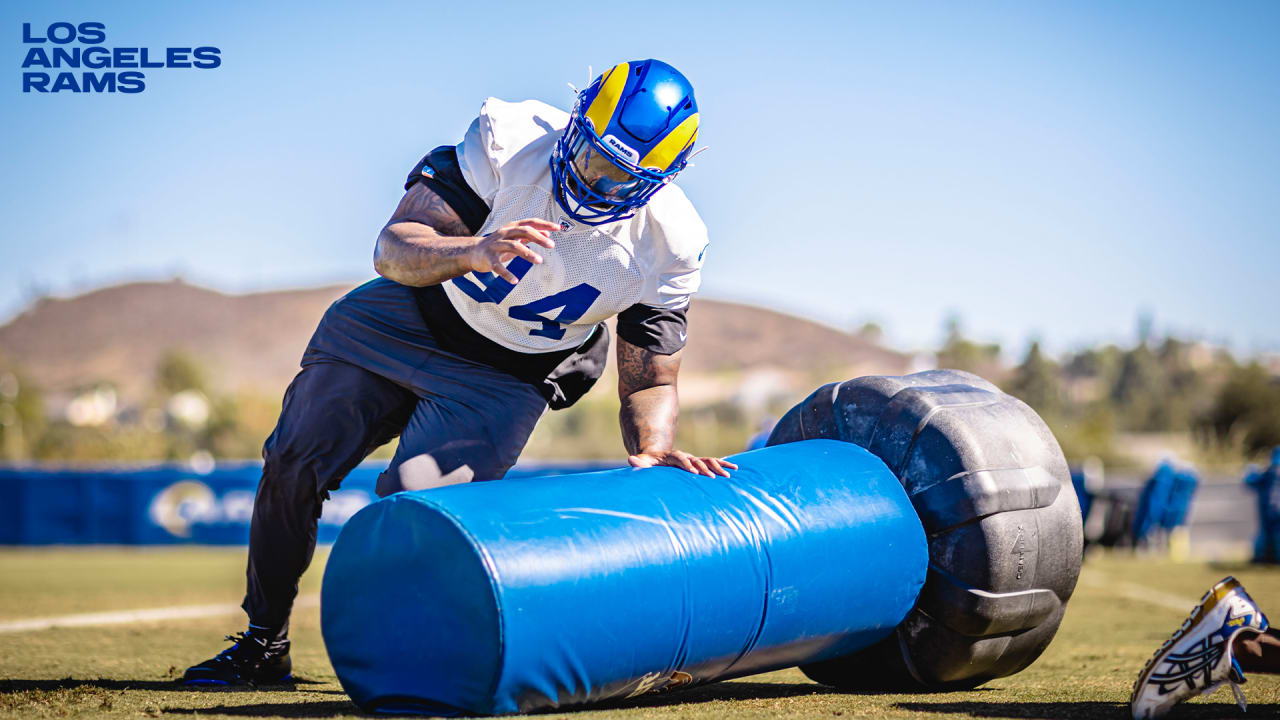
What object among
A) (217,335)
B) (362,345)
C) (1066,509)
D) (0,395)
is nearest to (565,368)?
(362,345)

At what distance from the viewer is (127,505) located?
1672 cm

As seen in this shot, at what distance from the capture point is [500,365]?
156 inches

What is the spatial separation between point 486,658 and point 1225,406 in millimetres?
47233

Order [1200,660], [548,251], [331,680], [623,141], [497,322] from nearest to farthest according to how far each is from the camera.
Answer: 1. [1200,660]
2. [623,141]
3. [548,251]
4. [497,322]
5. [331,680]

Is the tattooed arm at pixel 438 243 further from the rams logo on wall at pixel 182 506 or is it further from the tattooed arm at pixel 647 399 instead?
→ the rams logo on wall at pixel 182 506

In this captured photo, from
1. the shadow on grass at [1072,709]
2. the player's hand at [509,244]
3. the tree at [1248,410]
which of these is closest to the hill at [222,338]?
the tree at [1248,410]

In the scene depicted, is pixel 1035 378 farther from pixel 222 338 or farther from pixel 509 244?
pixel 222 338

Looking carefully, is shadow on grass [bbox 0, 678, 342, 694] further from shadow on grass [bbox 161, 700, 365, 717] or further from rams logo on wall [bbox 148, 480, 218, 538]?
rams logo on wall [bbox 148, 480, 218, 538]

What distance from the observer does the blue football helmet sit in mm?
3576

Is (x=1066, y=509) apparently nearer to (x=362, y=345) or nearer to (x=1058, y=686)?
(x=1058, y=686)

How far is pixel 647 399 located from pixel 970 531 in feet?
3.71

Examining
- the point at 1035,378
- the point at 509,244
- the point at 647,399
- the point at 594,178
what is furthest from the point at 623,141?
the point at 1035,378

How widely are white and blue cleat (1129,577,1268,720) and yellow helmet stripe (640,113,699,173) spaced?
1.92m

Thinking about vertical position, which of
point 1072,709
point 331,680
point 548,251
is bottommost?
point 331,680
